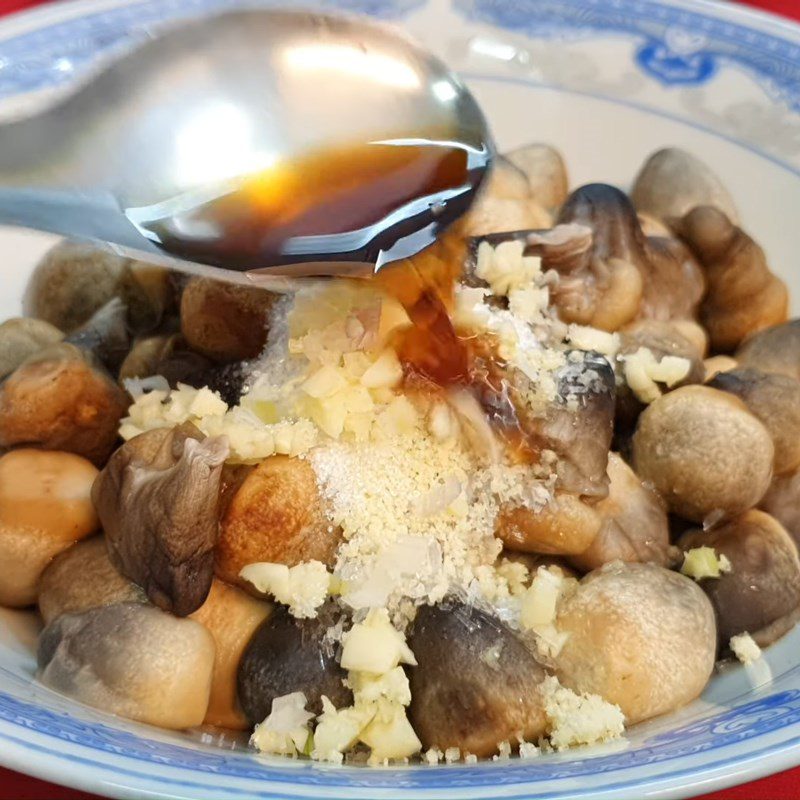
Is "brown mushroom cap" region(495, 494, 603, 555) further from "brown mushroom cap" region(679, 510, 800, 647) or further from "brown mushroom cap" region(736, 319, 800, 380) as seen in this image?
"brown mushroom cap" region(736, 319, 800, 380)

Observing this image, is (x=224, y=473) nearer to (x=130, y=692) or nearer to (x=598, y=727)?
(x=130, y=692)

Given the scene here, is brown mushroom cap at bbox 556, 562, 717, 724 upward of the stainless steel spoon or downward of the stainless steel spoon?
downward

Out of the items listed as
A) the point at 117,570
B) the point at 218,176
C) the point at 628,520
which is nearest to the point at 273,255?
the point at 218,176

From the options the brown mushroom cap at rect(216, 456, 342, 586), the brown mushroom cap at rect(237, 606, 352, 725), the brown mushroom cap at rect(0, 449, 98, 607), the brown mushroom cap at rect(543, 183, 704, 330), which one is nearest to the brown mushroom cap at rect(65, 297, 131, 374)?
the brown mushroom cap at rect(0, 449, 98, 607)

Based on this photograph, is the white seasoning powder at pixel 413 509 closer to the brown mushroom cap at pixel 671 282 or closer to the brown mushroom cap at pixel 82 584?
the brown mushroom cap at pixel 82 584

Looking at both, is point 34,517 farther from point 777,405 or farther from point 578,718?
point 777,405
